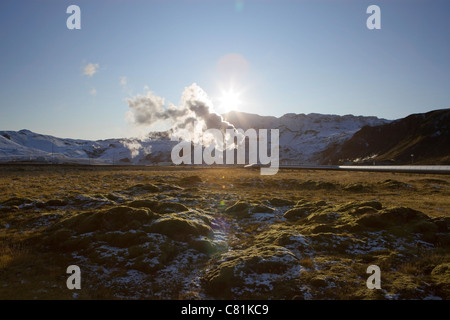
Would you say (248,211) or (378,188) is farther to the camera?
(378,188)

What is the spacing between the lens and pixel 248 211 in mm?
23797

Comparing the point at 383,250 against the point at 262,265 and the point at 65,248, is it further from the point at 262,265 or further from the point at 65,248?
the point at 65,248

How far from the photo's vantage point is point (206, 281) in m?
11.4

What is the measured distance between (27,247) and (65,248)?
2151 mm

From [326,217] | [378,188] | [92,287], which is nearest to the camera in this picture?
[92,287]

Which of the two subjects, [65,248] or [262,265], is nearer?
[262,265]

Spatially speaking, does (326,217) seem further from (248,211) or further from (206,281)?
(206,281)

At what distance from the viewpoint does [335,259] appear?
13266 mm
